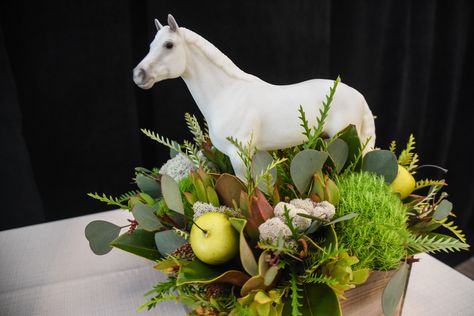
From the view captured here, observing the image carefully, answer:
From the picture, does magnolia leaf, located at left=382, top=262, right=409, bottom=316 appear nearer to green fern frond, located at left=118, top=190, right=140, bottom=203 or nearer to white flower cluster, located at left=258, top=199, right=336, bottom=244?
white flower cluster, located at left=258, top=199, right=336, bottom=244

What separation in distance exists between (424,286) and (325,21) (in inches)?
32.1

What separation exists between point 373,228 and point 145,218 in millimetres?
255

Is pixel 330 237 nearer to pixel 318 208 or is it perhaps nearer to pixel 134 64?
pixel 318 208

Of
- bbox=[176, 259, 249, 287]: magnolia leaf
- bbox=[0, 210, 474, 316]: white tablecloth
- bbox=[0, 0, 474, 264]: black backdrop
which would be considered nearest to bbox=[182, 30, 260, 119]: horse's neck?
bbox=[176, 259, 249, 287]: magnolia leaf

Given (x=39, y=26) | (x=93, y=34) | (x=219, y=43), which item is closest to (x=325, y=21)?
(x=219, y=43)

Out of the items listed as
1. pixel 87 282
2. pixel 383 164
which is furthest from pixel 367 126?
pixel 87 282

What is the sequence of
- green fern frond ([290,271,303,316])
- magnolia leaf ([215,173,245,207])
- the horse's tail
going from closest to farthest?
green fern frond ([290,271,303,316]) → magnolia leaf ([215,173,245,207]) → the horse's tail

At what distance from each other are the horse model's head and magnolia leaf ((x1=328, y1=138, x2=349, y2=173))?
0.73ft

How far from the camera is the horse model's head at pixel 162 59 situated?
475 millimetres

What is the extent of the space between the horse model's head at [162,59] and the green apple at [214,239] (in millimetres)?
197

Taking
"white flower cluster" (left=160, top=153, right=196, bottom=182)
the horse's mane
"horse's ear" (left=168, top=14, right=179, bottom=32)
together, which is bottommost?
"white flower cluster" (left=160, top=153, right=196, bottom=182)

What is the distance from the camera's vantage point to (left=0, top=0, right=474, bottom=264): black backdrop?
0.95 m

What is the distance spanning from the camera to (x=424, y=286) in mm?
618

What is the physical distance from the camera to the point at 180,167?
57 centimetres
